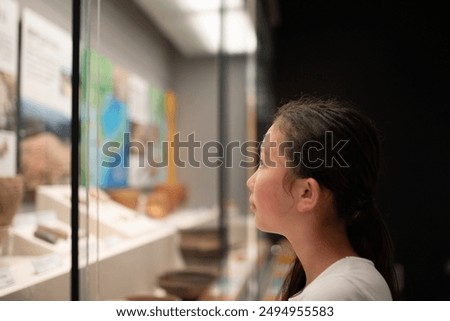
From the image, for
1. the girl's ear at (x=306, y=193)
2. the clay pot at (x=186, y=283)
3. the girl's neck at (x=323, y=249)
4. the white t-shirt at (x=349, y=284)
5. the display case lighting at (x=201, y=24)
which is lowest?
the clay pot at (x=186, y=283)

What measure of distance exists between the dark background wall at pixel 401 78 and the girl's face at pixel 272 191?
0.63ft

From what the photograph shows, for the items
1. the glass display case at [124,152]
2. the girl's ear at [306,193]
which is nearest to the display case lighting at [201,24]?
the glass display case at [124,152]

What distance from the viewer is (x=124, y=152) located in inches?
50.3

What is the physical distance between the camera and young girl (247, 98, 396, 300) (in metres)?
0.66

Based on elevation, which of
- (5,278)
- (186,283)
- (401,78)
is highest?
(401,78)

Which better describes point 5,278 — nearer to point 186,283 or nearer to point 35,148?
point 35,148

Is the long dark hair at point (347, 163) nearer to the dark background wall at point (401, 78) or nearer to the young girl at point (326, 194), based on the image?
the young girl at point (326, 194)

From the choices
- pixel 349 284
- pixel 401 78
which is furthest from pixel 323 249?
pixel 401 78

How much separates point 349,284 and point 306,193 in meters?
0.14

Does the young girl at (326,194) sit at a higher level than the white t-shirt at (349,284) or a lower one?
higher

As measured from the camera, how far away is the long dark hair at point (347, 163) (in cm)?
67

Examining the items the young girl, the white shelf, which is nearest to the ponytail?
the young girl

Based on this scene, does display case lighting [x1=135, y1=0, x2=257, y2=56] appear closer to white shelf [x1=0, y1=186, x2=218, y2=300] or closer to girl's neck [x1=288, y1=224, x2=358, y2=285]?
white shelf [x1=0, y1=186, x2=218, y2=300]

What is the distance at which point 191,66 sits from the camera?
2.18m
